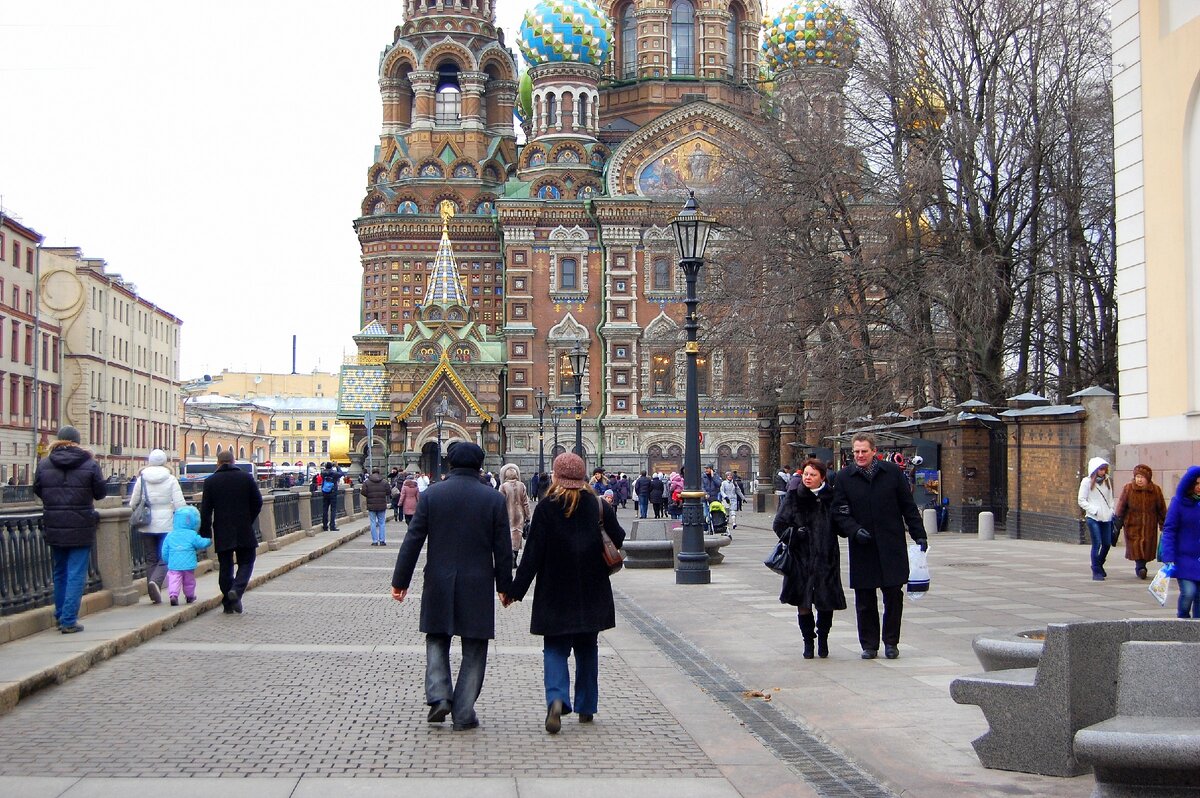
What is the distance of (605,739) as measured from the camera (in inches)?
328

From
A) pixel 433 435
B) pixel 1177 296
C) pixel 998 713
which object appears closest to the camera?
pixel 998 713

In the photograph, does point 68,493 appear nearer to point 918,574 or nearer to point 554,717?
point 554,717

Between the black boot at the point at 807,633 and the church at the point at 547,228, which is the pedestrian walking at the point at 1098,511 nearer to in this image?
the black boot at the point at 807,633

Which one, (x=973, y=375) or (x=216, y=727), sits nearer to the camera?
(x=216, y=727)

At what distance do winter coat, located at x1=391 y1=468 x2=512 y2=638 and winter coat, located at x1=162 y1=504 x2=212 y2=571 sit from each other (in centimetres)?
640

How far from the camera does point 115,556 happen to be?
47.2 feet

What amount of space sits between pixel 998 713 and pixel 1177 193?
10.6m

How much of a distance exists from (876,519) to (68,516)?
684 centimetres

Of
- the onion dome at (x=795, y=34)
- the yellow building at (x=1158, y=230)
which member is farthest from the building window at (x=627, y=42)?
the yellow building at (x=1158, y=230)

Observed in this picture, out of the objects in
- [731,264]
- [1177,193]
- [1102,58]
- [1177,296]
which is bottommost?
[1177,296]

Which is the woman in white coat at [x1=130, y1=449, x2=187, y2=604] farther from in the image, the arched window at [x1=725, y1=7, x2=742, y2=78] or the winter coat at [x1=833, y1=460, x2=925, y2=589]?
the arched window at [x1=725, y1=7, x2=742, y2=78]

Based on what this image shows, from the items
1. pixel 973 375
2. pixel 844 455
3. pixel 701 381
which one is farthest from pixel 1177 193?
pixel 701 381

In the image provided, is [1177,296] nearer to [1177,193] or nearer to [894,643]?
[1177,193]

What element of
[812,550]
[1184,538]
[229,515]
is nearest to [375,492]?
[229,515]
